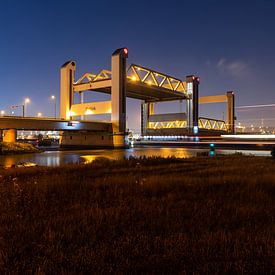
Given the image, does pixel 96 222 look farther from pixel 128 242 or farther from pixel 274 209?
pixel 274 209

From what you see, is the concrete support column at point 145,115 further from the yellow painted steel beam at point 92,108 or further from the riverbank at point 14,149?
the riverbank at point 14,149

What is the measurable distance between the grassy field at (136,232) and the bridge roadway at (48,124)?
51.0 metres

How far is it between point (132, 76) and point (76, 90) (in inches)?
618

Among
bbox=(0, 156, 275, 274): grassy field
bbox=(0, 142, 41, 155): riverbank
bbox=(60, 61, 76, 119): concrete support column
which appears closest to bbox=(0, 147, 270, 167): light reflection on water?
bbox=(0, 142, 41, 155): riverbank

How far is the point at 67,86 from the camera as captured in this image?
83.4 m

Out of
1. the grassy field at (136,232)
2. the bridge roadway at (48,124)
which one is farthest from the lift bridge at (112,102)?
the grassy field at (136,232)

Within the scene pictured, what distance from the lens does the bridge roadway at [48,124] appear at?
5597 centimetres

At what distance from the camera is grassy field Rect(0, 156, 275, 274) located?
4055mm

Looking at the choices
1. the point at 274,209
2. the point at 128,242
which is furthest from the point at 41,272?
the point at 274,209

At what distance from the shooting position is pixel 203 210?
6.72m

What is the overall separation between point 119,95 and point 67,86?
1865 centimetres

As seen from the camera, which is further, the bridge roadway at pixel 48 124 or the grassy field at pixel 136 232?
the bridge roadway at pixel 48 124

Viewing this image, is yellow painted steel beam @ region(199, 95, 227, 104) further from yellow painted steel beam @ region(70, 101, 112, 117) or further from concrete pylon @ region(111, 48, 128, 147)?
concrete pylon @ region(111, 48, 128, 147)

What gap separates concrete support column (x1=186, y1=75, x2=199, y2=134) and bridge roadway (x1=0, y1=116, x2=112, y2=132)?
37926mm
